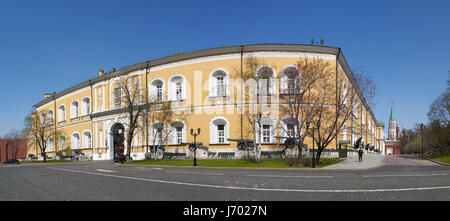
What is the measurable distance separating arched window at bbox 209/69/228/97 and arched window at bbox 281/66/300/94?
242 inches

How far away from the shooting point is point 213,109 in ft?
88.2

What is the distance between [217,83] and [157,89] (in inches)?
332

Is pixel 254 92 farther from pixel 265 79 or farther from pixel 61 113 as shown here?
pixel 61 113

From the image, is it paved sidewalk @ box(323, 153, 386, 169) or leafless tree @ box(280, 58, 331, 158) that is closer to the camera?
paved sidewalk @ box(323, 153, 386, 169)

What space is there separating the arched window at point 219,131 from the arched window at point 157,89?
7.63 meters

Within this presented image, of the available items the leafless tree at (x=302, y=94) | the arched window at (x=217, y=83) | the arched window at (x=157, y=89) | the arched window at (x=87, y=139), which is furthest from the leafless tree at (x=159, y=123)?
the arched window at (x=87, y=139)

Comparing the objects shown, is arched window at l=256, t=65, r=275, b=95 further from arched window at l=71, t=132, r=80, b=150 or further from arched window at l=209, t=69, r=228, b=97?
arched window at l=71, t=132, r=80, b=150

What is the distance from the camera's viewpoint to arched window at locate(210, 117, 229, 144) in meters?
26.7

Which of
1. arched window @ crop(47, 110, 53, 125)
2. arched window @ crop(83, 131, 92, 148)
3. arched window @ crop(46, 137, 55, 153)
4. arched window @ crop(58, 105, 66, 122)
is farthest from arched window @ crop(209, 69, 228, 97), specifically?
arched window @ crop(47, 110, 53, 125)

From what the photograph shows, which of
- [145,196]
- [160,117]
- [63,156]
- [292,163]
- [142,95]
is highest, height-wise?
[142,95]

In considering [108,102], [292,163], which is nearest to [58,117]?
[108,102]

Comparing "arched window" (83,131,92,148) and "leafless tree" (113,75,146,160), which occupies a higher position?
"leafless tree" (113,75,146,160)
